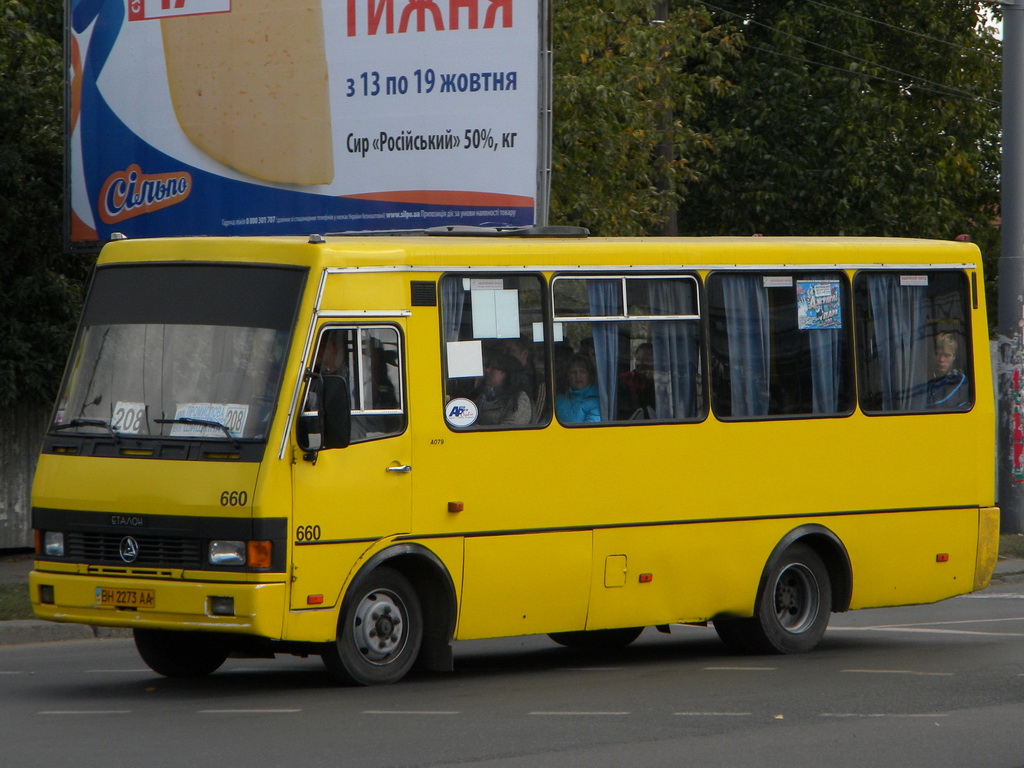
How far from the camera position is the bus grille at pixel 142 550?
31.9 ft

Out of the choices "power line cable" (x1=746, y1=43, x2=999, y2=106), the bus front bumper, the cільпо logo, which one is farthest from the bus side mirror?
"power line cable" (x1=746, y1=43, x2=999, y2=106)

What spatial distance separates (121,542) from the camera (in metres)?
9.95

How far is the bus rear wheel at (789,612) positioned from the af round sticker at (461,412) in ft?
8.27

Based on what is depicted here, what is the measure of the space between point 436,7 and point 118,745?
1102 centimetres

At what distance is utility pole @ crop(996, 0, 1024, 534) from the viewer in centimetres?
1975

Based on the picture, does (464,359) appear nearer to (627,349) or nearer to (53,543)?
(627,349)

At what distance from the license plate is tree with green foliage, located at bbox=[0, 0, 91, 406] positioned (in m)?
8.83

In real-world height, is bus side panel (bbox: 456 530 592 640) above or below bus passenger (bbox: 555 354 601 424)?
below

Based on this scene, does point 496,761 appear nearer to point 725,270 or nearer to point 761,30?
point 725,270

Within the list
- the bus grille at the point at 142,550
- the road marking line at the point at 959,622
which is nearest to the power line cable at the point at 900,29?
the road marking line at the point at 959,622

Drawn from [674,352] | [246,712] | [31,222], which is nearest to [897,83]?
[31,222]

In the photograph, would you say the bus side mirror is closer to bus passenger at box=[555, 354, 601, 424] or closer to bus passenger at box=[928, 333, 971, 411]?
bus passenger at box=[555, 354, 601, 424]

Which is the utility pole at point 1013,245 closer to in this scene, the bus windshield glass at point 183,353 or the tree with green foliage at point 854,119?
the tree with green foliage at point 854,119

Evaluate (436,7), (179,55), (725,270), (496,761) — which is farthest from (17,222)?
(496,761)
